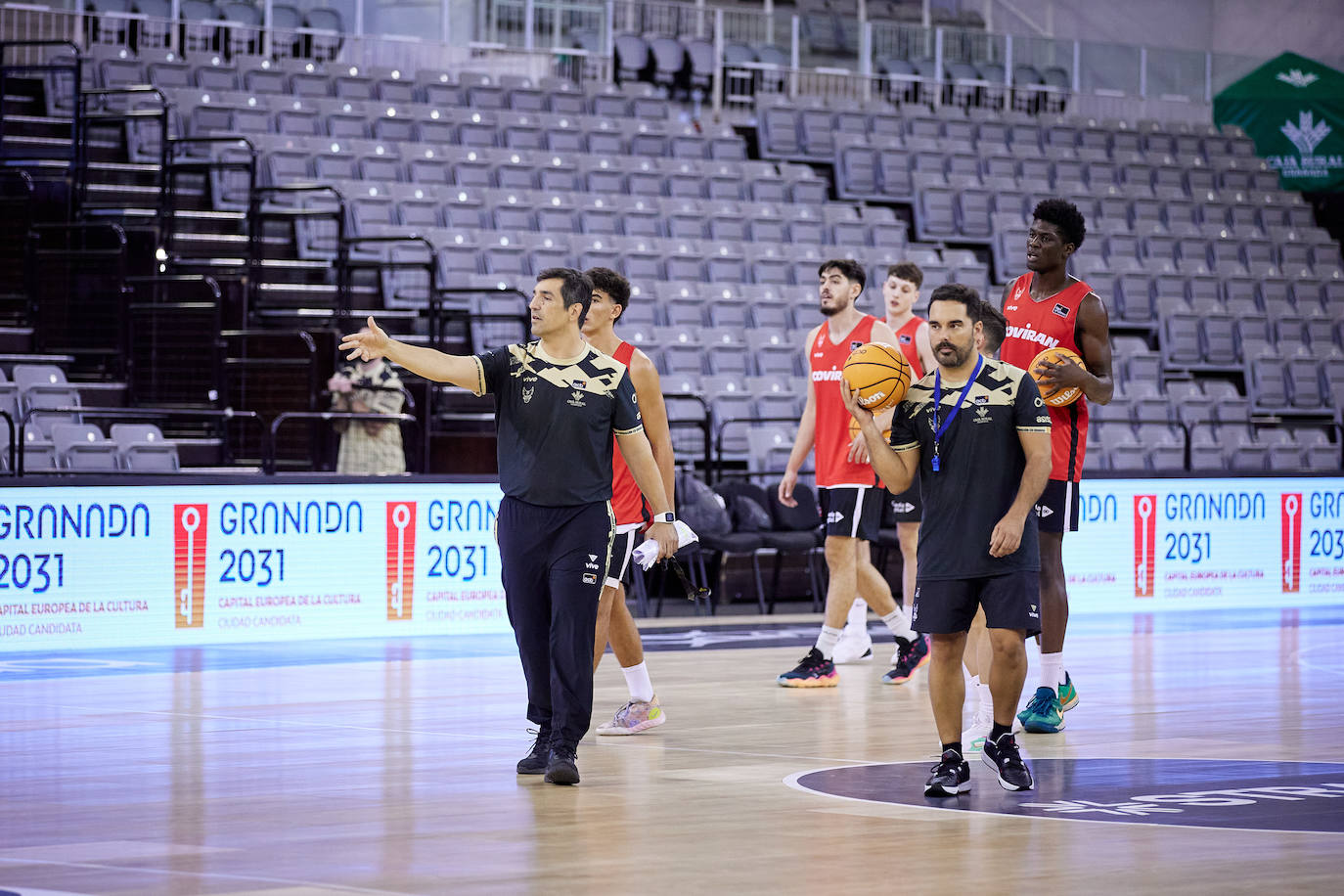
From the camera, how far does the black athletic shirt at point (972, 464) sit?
698 cm

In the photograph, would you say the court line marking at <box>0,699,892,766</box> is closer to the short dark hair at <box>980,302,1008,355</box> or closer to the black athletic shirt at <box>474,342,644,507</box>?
the black athletic shirt at <box>474,342,644,507</box>

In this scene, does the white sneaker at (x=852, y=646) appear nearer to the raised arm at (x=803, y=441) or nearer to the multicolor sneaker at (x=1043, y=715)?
the raised arm at (x=803, y=441)

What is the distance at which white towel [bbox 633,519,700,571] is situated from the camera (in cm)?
796

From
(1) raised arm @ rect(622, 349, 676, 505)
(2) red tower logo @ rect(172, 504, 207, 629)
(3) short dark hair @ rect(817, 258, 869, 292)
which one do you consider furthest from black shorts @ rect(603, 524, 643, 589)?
(2) red tower logo @ rect(172, 504, 207, 629)

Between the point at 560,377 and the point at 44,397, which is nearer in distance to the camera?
the point at 560,377

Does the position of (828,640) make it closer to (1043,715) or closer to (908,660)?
(908,660)

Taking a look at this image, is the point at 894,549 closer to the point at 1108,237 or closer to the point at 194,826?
the point at 1108,237

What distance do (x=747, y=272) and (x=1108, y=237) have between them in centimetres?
628

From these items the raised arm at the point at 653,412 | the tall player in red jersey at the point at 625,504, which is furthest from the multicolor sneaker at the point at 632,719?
the raised arm at the point at 653,412

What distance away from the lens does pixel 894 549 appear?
16.8m

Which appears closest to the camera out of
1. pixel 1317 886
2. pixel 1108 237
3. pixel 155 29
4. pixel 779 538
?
pixel 1317 886

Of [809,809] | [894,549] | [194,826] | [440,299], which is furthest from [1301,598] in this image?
[194,826]

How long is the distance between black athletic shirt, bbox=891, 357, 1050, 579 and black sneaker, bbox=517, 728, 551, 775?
1.65 metres

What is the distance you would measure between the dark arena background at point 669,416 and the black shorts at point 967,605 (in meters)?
0.65
